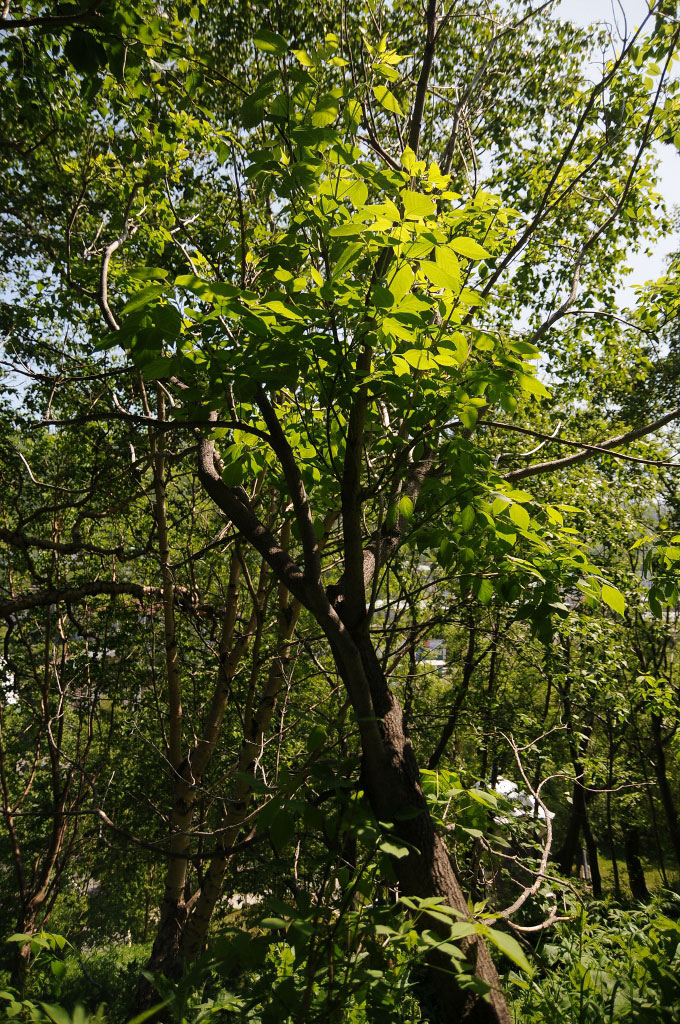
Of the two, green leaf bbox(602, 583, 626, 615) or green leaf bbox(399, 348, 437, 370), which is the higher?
green leaf bbox(399, 348, 437, 370)

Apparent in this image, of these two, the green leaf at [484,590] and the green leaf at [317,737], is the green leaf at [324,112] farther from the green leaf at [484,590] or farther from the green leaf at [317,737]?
the green leaf at [317,737]

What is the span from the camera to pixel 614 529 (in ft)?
24.4

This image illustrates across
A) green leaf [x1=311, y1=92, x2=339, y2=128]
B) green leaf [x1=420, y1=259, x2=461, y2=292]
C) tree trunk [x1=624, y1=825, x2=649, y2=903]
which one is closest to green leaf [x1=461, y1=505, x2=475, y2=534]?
green leaf [x1=420, y1=259, x2=461, y2=292]

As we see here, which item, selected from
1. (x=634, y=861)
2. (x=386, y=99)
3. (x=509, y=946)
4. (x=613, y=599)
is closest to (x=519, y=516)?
(x=613, y=599)

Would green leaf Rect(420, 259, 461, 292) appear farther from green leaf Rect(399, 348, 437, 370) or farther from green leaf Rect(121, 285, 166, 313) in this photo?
green leaf Rect(121, 285, 166, 313)

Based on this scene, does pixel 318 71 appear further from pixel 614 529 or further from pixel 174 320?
pixel 614 529

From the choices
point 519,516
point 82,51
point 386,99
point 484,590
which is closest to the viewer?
point 82,51

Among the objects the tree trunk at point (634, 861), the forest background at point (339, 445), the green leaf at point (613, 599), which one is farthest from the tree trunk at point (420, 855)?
the tree trunk at point (634, 861)

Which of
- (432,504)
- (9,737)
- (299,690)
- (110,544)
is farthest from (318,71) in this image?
(9,737)

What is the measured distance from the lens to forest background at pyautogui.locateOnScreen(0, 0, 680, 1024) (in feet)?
5.88

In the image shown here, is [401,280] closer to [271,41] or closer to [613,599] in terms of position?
[271,41]

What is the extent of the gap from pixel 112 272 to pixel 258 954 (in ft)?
17.2

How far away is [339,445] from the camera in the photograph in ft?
8.59

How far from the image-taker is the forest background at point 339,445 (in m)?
1.79
